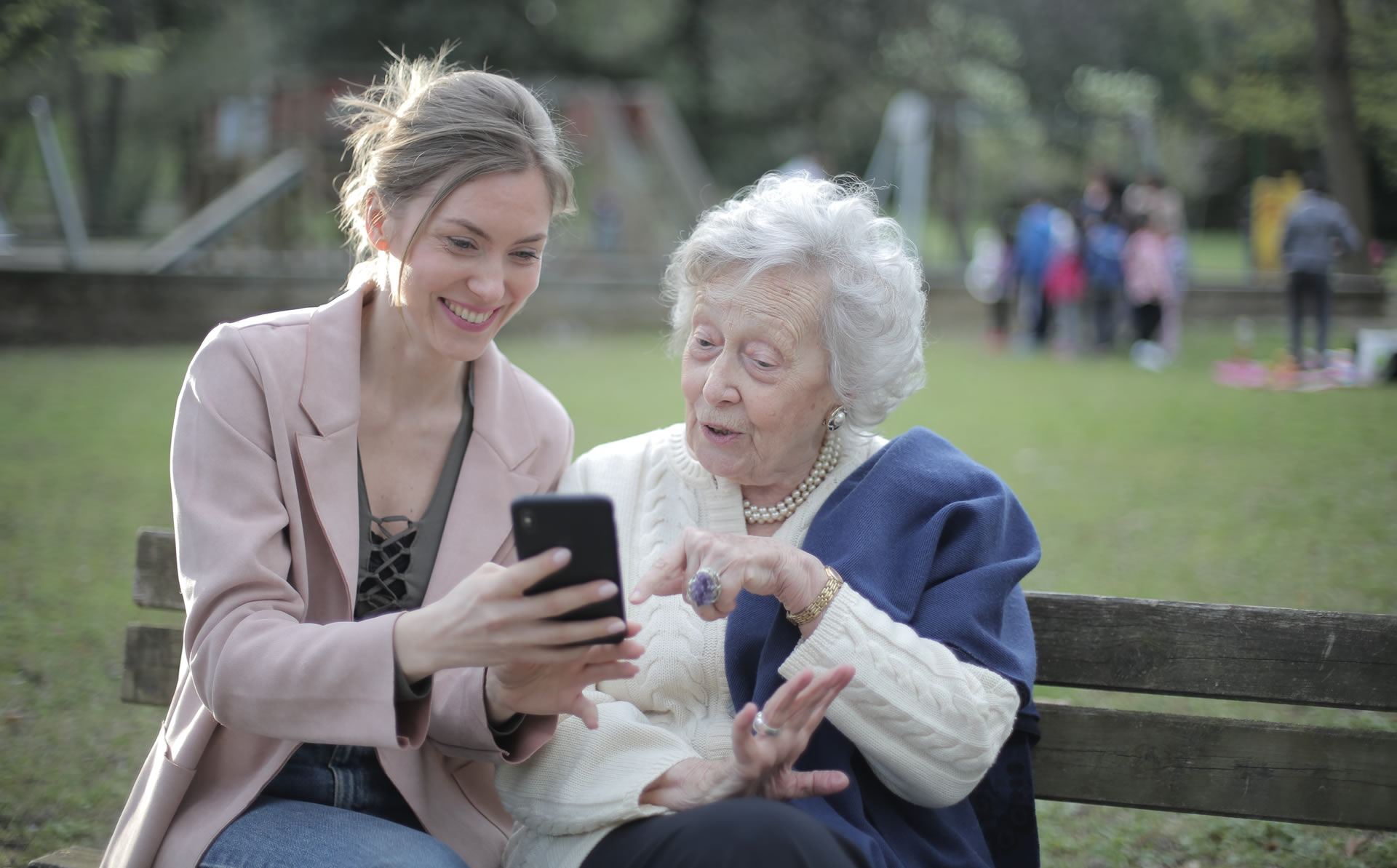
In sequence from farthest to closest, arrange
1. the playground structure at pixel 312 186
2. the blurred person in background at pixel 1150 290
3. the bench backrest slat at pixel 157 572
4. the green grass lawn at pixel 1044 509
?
the playground structure at pixel 312 186 → the blurred person in background at pixel 1150 290 → the green grass lawn at pixel 1044 509 → the bench backrest slat at pixel 157 572

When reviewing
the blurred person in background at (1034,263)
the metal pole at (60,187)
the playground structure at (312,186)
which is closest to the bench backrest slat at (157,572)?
the metal pole at (60,187)

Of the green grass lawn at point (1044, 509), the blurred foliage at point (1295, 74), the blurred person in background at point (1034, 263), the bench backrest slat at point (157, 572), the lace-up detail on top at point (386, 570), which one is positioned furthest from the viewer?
the blurred foliage at point (1295, 74)

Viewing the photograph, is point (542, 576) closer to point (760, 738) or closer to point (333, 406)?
point (760, 738)

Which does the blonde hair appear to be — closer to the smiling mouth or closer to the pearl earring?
the smiling mouth

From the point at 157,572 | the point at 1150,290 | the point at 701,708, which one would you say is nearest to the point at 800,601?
the point at 701,708

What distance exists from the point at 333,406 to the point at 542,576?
0.88 m

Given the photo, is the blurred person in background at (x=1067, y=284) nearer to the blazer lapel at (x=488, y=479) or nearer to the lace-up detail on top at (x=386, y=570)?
the blazer lapel at (x=488, y=479)

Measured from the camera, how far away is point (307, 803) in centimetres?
240

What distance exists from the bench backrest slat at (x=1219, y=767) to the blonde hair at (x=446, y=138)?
1759 millimetres

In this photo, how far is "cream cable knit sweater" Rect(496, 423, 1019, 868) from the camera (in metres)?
2.30

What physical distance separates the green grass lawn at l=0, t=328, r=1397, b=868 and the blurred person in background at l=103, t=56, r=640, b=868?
61.9 inches

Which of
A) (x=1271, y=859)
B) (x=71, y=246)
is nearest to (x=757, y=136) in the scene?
(x=71, y=246)

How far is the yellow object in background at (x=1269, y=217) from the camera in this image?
25422mm

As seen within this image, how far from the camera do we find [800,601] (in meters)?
2.31
